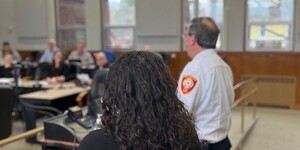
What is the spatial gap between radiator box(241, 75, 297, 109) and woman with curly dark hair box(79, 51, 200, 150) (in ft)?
20.5

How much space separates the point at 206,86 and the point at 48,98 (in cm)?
320

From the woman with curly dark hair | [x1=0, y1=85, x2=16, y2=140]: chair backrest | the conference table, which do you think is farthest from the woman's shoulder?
the conference table

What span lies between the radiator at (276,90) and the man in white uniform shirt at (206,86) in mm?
5336

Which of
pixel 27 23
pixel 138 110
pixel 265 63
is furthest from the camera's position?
pixel 27 23

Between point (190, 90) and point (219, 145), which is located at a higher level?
point (190, 90)

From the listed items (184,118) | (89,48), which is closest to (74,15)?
(89,48)

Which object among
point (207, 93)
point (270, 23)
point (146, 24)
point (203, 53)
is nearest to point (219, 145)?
point (207, 93)

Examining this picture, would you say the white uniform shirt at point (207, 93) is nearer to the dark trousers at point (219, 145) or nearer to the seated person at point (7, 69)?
the dark trousers at point (219, 145)

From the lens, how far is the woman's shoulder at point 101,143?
3.06 ft

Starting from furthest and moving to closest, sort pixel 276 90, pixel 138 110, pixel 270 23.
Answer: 1. pixel 270 23
2. pixel 276 90
3. pixel 138 110

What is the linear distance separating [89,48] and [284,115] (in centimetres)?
483

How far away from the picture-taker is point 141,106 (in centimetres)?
93

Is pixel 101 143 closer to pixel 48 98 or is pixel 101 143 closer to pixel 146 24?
pixel 48 98

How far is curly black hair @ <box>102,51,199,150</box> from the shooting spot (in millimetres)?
918
